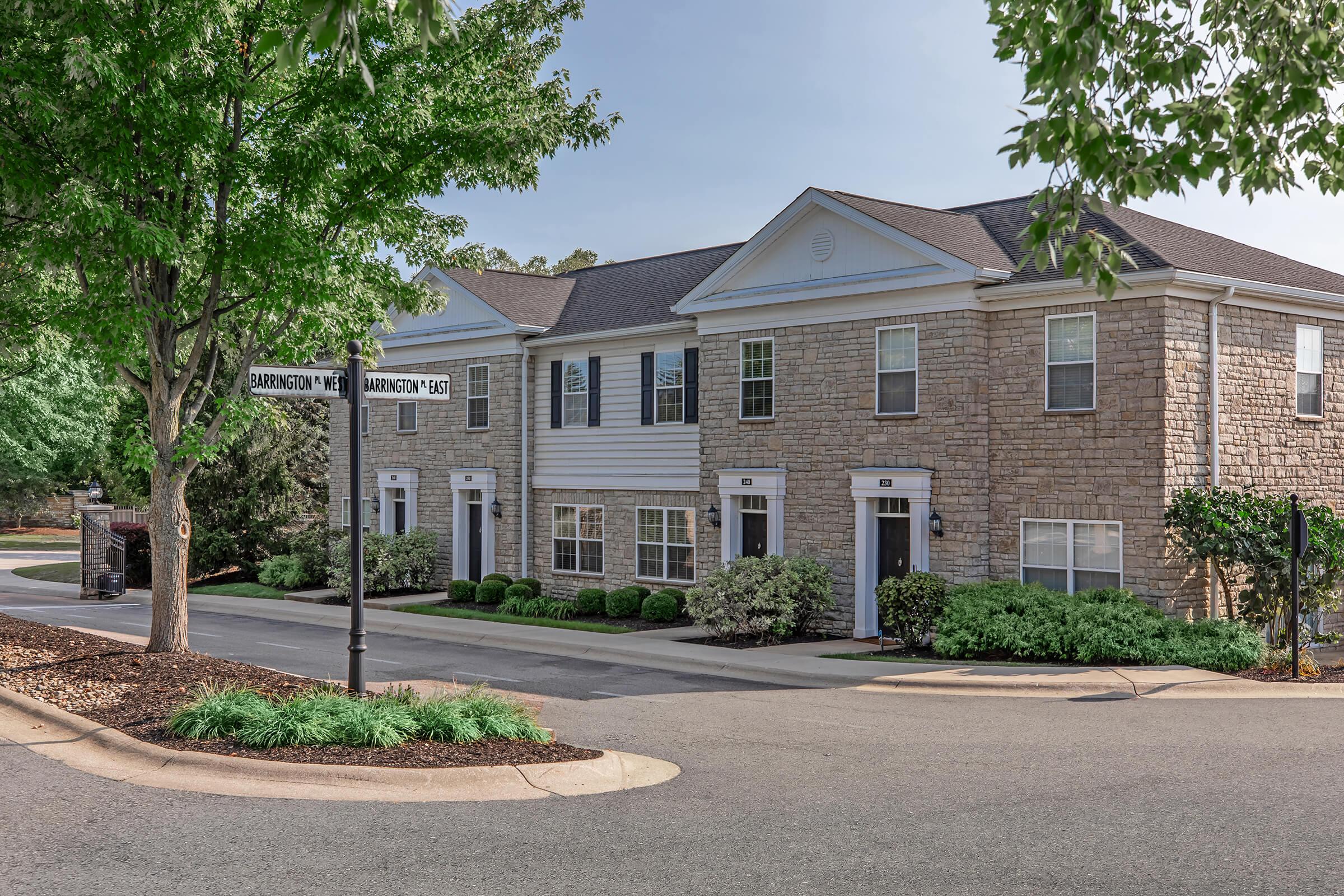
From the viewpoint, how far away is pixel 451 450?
A: 2802 centimetres

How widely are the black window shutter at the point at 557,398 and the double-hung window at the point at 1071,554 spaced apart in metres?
11.5

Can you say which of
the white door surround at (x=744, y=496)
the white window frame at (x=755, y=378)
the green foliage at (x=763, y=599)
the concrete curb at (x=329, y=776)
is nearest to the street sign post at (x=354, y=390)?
the concrete curb at (x=329, y=776)

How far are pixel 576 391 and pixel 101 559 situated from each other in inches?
546

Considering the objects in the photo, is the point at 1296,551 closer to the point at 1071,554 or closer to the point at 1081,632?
the point at 1081,632

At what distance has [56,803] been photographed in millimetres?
7934

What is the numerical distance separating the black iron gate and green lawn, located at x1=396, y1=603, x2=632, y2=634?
28.9 ft

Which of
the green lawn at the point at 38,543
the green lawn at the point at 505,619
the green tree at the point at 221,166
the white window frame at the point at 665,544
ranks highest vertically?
the green tree at the point at 221,166

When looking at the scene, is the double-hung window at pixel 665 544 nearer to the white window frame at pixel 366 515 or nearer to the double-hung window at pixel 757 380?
the double-hung window at pixel 757 380

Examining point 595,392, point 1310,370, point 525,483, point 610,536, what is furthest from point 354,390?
point 1310,370

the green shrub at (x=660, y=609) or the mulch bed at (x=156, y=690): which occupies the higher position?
the mulch bed at (x=156, y=690)

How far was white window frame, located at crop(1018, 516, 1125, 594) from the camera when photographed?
56.9ft

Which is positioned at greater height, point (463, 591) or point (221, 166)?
point (221, 166)

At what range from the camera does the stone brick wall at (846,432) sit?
18.6 metres

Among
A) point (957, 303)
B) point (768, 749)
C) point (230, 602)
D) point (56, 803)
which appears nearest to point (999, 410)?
point (957, 303)
